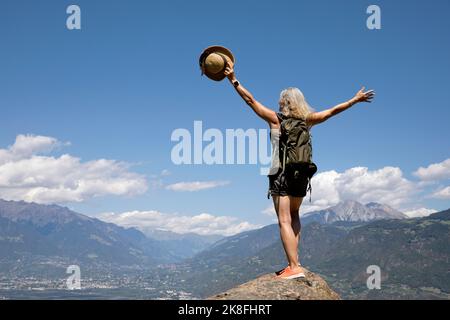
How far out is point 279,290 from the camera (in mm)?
8922

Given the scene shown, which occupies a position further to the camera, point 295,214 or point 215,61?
point 295,214

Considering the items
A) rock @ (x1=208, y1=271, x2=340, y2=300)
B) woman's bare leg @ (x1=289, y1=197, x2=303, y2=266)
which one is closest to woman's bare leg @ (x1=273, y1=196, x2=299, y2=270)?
woman's bare leg @ (x1=289, y1=197, x2=303, y2=266)

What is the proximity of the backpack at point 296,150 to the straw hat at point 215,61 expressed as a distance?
1.61m

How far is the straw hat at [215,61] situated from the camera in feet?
30.4

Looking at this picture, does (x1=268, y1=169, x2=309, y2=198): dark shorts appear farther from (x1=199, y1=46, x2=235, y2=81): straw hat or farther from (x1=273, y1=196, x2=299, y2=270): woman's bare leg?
(x1=199, y1=46, x2=235, y2=81): straw hat

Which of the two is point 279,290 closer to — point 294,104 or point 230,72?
point 294,104

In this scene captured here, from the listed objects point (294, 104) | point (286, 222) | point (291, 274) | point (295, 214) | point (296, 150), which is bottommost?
point (291, 274)

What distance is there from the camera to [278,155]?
9.09 m

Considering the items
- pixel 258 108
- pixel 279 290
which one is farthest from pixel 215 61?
pixel 279 290

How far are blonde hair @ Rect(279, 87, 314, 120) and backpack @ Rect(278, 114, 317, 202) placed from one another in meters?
0.14

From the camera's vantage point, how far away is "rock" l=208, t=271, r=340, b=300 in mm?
8734

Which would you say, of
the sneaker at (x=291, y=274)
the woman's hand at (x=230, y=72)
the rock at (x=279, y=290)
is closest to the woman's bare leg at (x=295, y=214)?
the sneaker at (x=291, y=274)

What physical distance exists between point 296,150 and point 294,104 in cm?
94

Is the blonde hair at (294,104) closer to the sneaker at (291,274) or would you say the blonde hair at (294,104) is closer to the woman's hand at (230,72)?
the woman's hand at (230,72)
